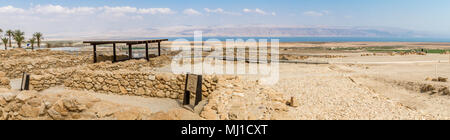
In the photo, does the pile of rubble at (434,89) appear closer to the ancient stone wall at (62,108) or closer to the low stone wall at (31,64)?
the ancient stone wall at (62,108)

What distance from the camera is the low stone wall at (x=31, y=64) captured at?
1431cm

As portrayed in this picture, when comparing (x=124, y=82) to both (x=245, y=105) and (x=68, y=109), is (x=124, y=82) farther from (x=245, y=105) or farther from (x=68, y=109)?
(x=245, y=105)

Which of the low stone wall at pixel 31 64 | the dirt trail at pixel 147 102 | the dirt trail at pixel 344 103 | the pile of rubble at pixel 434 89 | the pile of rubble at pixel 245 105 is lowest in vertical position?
the dirt trail at pixel 147 102

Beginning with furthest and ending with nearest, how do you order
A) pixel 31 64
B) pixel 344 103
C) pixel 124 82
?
pixel 31 64 → pixel 124 82 → pixel 344 103

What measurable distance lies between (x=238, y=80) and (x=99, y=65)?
31.4 ft

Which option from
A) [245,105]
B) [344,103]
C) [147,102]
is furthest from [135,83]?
[344,103]

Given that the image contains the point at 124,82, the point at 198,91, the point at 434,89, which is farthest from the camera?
the point at 434,89

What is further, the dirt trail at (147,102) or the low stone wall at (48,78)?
the low stone wall at (48,78)

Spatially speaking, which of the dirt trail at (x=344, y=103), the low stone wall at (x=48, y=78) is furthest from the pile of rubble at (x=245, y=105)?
the low stone wall at (x=48, y=78)

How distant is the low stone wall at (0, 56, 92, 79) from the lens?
1431cm

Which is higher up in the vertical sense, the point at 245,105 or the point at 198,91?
the point at 198,91

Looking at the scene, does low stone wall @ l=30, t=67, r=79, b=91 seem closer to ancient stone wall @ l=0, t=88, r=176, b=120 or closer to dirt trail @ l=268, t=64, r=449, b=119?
ancient stone wall @ l=0, t=88, r=176, b=120

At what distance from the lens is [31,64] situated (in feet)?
49.6
